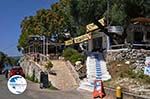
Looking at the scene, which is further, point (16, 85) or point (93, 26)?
point (93, 26)

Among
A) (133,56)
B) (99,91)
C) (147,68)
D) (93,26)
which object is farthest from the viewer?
(93,26)

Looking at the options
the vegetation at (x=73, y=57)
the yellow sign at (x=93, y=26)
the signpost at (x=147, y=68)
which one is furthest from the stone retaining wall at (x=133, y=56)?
the vegetation at (x=73, y=57)

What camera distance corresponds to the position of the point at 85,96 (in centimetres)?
3095

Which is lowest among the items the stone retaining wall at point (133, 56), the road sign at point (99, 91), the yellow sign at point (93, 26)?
the road sign at point (99, 91)

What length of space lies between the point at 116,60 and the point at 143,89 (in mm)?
9957

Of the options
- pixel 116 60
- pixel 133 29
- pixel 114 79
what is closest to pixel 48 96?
pixel 114 79

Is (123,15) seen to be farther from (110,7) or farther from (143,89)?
(143,89)

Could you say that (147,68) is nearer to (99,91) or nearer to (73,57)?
(99,91)

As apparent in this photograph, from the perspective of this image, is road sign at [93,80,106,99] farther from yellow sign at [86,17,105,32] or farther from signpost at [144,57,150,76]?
yellow sign at [86,17,105,32]

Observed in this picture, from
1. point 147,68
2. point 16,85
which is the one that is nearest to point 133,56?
point 147,68

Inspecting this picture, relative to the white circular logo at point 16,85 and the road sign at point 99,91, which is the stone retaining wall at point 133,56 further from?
the white circular logo at point 16,85

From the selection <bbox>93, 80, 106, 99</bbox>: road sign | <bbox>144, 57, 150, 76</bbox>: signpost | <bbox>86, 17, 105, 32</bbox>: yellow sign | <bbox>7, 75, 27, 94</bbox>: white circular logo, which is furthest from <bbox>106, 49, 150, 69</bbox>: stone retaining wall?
<bbox>7, 75, 27, 94</bbox>: white circular logo

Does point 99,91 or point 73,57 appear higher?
point 73,57

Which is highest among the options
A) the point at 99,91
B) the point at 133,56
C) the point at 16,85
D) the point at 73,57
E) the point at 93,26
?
the point at 93,26
